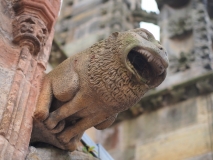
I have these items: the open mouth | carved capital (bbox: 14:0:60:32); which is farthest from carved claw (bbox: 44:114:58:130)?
carved capital (bbox: 14:0:60:32)

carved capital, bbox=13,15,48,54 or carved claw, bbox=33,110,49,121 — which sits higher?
carved capital, bbox=13,15,48,54

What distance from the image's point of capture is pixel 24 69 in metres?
3.12

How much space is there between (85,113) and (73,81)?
0.65 feet

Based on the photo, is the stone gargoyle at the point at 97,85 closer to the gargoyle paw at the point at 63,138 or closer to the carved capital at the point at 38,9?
the gargoyle paw at the point at 63,138

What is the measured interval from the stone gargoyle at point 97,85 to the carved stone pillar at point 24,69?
10cm

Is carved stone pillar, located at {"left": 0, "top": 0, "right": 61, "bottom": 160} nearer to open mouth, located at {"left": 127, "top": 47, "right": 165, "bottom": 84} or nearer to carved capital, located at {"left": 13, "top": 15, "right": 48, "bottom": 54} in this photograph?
carved capital, located at {"left": 13, "top": 15, "right": 48, "bottom": 54}

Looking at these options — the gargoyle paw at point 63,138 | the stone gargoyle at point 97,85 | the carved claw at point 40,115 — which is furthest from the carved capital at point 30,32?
the gargoyle paw at point 63,138

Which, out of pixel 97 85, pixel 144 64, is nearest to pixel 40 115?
pixel 97 85

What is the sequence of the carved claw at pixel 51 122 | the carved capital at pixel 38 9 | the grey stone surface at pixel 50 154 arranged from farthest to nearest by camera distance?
the carved capital at pixel 38 9 → the carved claw at pixel 51 122 → the grey stone surface at pixel 50 154

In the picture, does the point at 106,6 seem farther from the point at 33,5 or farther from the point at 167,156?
the point at 33,5

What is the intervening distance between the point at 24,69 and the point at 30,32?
255mm

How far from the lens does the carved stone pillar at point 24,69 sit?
9.22 ft

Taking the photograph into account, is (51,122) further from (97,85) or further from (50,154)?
(97,85)

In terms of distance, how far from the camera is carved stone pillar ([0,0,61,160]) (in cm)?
281
